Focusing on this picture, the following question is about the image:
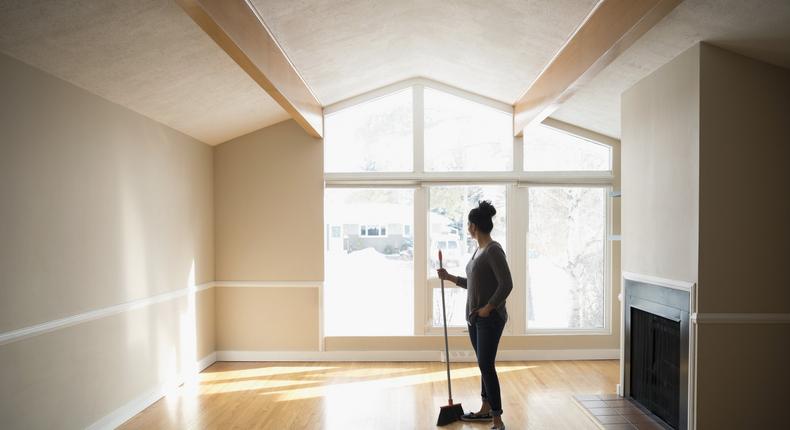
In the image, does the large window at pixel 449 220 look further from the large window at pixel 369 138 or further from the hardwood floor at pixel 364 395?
the hardwood floor at pixel 364 395

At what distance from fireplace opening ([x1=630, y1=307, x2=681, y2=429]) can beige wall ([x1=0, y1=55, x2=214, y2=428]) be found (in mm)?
3729

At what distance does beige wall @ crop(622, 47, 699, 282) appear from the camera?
3.33 m

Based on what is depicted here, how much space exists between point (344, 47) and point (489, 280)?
2.09m

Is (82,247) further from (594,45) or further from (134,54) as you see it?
(594,45)

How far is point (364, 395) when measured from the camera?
4602 mm

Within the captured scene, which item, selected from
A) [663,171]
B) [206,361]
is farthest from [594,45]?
[206,361]

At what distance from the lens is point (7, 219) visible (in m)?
2.91

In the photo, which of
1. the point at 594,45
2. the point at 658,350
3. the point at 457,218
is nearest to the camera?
the point at 594,45

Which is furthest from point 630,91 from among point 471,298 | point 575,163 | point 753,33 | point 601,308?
point 601,308

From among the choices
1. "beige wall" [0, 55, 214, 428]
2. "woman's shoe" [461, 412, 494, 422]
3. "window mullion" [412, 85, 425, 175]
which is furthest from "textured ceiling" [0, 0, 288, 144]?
"woman's shoe" [461, 412, 494, 422]

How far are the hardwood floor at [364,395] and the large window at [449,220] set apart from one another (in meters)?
0.56

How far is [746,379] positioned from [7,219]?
4.14 metres

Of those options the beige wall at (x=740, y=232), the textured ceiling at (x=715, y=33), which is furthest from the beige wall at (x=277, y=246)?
the beige wall at (x=740, y=232)

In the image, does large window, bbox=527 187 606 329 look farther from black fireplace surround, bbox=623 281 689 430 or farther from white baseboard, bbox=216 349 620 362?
black fireplace surround, bbox=623 281 689 430
